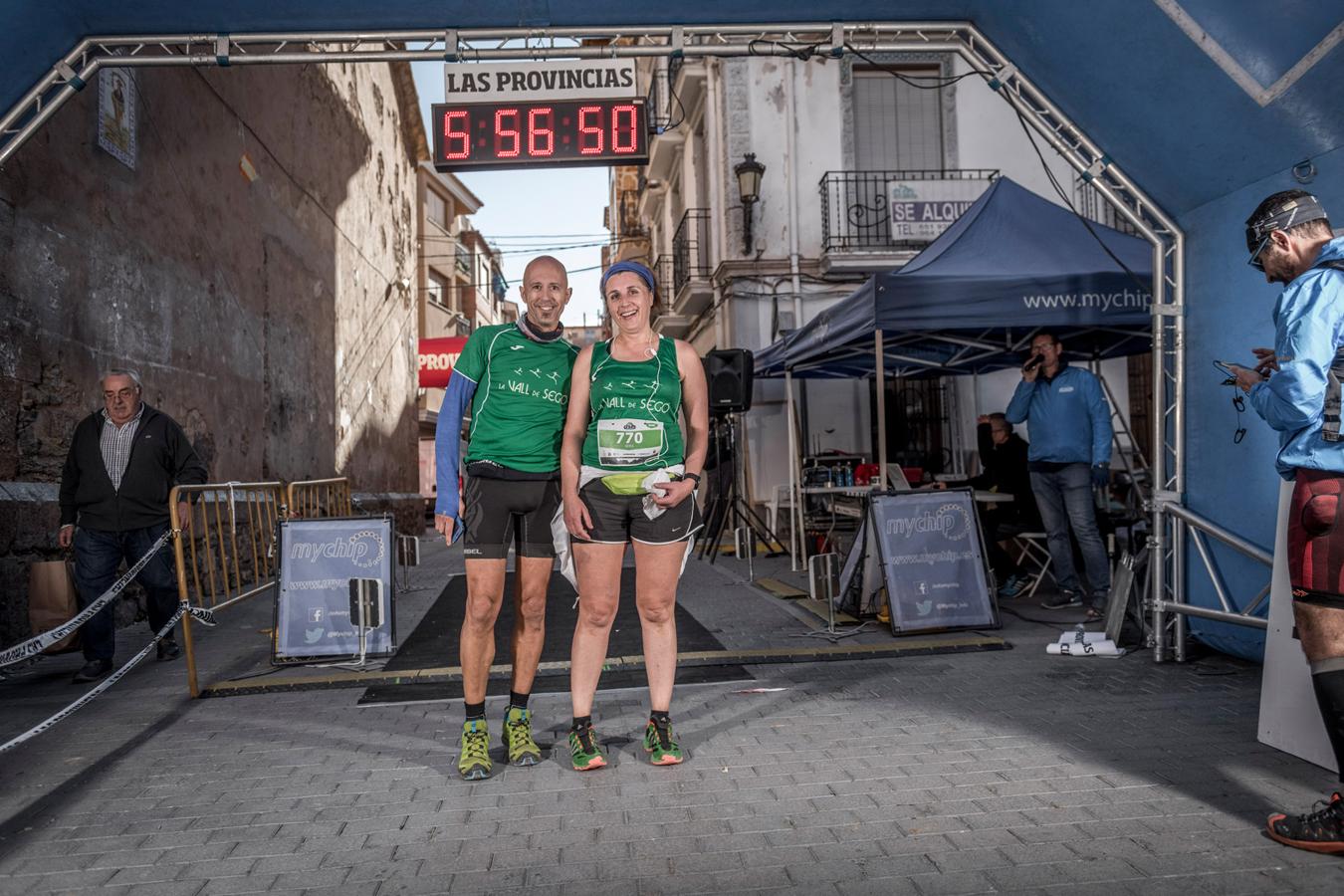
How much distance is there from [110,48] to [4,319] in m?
2.36

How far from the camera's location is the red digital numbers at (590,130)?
8.23 meters

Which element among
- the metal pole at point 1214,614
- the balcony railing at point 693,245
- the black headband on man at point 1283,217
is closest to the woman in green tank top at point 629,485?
the black headband on man at point 1283,217

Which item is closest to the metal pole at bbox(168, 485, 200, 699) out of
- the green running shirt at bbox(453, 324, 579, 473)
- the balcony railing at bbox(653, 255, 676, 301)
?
the green running shirt at bbox(453, 324, 579, 473)

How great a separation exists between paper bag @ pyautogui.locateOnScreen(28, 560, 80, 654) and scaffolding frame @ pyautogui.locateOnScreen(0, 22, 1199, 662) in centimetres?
265

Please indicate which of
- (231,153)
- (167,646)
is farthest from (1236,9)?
(231,153)

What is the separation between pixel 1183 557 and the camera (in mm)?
5766

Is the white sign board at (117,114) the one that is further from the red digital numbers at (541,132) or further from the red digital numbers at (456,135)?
the red digital numbers at (541,132)

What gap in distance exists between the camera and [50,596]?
6320 mm

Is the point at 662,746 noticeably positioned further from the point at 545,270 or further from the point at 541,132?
the point at 541,132

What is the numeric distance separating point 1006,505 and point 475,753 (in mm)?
6750

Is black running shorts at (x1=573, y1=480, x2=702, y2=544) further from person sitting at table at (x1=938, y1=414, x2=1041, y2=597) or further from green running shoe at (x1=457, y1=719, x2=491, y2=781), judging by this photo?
person sitting at table at (x1=938, y1=414, x2=1041, y2=597)

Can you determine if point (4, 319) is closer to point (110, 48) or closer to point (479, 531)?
point (110, 48)

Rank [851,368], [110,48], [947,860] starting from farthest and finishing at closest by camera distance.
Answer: [851,368], [110,48], [947,860]

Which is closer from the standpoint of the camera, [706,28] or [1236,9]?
[1236,9]
